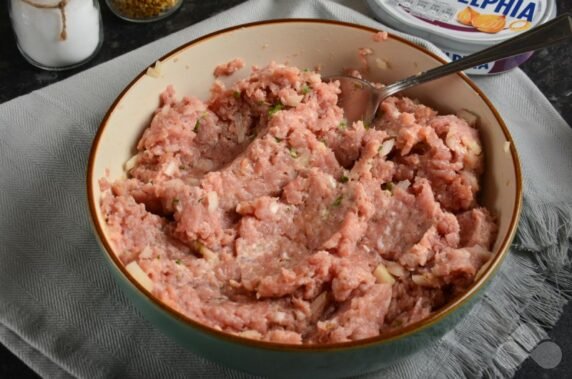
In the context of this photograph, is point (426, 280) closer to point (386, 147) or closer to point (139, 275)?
point (386, 147)

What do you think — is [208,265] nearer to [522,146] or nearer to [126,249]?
[126,249]

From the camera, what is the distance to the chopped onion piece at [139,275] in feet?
5.05

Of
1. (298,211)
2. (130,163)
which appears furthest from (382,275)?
(130,163)

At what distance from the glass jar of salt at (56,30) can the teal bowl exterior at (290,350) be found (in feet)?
3.65

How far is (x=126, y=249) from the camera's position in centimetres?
Result: 165

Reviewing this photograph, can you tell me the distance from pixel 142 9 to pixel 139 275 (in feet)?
4.36

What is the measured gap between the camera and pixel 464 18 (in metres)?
2.49

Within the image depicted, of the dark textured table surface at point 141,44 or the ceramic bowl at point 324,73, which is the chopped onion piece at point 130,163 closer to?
the ceramic bowl at point 324,73

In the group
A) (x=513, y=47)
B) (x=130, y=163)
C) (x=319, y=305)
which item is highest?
(x=513, y=47)

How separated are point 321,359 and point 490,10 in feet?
5.18

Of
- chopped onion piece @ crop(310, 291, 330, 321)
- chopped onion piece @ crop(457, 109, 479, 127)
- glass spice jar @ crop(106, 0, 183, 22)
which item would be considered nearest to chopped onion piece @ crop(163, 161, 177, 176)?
chopped onion piece @ crop(310, 291, 330, 321)

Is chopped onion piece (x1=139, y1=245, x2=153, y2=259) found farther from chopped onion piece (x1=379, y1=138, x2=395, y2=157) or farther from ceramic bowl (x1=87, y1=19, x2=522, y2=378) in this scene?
chopped onion piece (x1=379, y1=138, x2=395, y2=157)

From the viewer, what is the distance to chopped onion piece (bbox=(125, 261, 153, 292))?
1.54 meters

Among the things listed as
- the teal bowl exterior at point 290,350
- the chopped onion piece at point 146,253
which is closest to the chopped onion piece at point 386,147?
the teal bowl exterior at point 290,350
